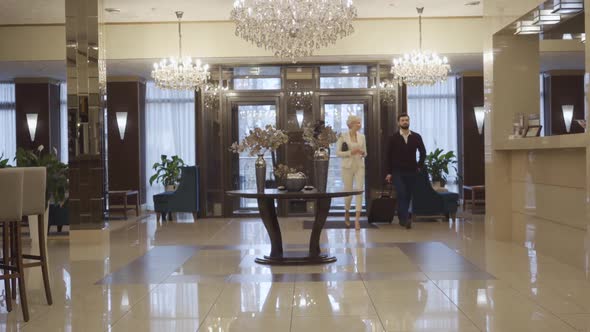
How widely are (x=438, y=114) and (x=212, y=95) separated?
484cm

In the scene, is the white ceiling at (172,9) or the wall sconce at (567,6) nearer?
the wall sconce at (567,6)

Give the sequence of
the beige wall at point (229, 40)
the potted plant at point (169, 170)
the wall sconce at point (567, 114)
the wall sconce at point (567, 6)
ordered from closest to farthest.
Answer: the wall sconce at point (567, 6) → the beige wall at point (229, 40) → the potted plant at point (169, 170) → the wall sconce at point (567, 114)

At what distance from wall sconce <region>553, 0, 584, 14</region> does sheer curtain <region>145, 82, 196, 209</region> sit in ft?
29.9

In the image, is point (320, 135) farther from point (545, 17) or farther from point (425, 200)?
point (425, 200)

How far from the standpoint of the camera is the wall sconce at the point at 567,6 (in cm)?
640

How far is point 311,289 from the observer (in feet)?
17.2

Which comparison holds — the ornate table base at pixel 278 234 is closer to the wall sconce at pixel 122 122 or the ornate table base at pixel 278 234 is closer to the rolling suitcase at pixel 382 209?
the rolling suitcase at pixel 382 209

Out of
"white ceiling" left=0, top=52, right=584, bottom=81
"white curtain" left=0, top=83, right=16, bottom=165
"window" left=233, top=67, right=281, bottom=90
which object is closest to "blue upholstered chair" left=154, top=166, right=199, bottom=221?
"window" left=233, top=67, right=281, bottom=90

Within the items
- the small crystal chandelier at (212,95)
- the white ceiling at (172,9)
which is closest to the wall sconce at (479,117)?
the white ceiling at (172,9)

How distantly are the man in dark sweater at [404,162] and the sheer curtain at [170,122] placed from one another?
5.88m

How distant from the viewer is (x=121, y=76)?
14.1m

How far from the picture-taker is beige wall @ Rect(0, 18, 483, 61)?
37.5 feet

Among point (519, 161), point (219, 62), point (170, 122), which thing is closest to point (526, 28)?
point (519, 161)

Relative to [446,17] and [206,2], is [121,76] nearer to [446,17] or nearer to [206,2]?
[206,2]
